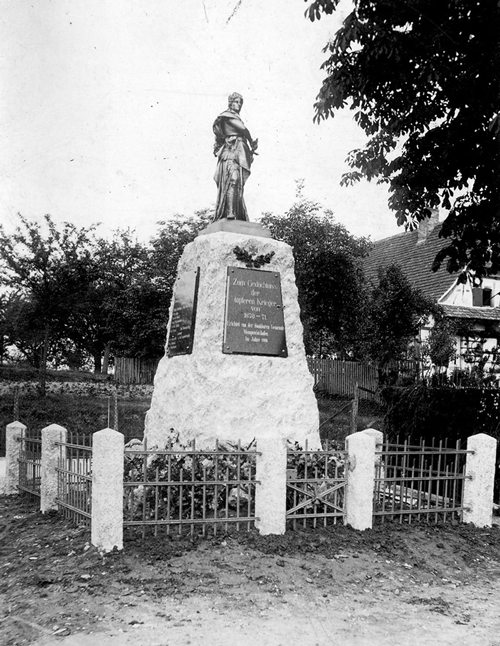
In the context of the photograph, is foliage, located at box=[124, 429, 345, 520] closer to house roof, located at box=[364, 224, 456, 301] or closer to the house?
the house

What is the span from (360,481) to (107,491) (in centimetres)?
252

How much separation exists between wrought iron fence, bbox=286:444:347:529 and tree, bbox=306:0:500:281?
463 centimetres

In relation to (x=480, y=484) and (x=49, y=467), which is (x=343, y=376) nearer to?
(x=480, y=484)

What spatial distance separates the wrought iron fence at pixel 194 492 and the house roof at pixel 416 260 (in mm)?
19518

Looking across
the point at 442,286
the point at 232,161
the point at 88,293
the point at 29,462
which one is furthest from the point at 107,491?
the point at 442,286

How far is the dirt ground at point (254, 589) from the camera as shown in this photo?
4.29 m

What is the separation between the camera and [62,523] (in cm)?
678

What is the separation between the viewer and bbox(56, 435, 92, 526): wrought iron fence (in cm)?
648

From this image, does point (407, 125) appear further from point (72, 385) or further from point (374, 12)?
point (72, 385)

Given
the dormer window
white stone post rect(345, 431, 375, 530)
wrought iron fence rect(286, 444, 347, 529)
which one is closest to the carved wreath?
wrought iron fence rect(286, 444, 347, 529)

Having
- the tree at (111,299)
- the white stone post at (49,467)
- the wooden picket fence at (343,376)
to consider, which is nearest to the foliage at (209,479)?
the white stone post at (49,467)

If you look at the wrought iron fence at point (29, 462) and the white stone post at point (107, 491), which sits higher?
the white stone post at point (107, 491)

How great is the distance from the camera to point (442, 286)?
2708 centimetres

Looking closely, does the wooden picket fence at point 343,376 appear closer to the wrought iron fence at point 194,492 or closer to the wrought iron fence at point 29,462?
the wrought iron fence at point 29,462
